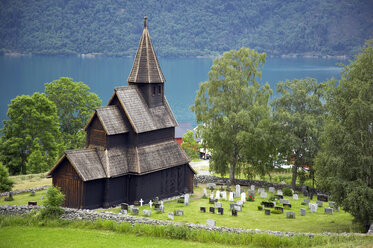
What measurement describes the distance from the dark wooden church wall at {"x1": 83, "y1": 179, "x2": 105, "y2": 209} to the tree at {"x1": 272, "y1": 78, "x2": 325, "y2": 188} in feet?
53.2

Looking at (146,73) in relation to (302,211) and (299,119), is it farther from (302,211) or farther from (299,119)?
(302,211)

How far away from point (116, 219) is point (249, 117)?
1711cm

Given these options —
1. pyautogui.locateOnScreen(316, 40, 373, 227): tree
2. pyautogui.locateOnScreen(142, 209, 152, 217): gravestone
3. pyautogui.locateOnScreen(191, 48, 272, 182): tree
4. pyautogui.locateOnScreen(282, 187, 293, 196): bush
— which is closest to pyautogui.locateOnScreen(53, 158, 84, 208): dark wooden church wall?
pyautogui.locateOnScreen(142, 209, 152, 217): gravestone

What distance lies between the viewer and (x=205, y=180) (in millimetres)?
44938

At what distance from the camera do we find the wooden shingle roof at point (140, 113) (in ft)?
117

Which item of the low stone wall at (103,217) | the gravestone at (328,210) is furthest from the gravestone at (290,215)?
the low stone wall at (103,217)

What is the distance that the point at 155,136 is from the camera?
37.3m

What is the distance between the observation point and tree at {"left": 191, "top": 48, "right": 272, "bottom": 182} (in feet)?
141

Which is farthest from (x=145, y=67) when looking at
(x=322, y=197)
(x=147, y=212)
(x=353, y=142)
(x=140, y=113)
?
(x=322, y=197)

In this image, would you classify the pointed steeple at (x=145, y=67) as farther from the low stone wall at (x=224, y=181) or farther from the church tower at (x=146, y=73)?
the low stone wall at (x=224, y=181)

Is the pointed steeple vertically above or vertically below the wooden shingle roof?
above

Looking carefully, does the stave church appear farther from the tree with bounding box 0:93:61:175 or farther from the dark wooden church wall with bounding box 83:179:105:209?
the tree with bounding box 0:93:61:175

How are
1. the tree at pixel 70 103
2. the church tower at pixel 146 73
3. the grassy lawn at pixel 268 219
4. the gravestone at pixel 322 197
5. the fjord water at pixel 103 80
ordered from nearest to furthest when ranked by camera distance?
the grassy lawn at pixel 268 219
the church tower at pixel 146 73
the gravestone at pixel 322 197
the tree at pixel 70 103
the fjord water at pixel 103 80

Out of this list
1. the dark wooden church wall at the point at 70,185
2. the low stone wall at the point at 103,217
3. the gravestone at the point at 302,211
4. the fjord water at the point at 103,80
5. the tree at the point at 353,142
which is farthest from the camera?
the fjord water at the point at 103,80
